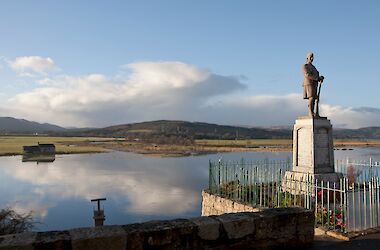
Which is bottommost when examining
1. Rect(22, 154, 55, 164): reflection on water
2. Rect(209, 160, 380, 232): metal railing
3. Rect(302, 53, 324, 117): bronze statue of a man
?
Rect(22, 154, 55, 164): reflection on water

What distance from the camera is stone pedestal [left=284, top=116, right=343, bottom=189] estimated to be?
1348 centimetres

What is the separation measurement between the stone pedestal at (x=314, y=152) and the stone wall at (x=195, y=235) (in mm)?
8299

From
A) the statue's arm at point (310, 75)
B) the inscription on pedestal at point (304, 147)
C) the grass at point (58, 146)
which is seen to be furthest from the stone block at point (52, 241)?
the grass at point (58, 146)

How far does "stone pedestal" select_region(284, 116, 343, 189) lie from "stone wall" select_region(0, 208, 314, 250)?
830 centimetres

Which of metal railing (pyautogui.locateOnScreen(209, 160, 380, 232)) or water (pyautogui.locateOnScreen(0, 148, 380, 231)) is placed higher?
metal railing (pyautogui.locateOnScreen(209, 160, 380, 232))

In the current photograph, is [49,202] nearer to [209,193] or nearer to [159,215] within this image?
[159,215]

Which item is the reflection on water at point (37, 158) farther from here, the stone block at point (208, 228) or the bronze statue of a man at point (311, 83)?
the stone block at point (208, 228)

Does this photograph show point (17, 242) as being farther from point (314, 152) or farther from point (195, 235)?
point (314, 152)

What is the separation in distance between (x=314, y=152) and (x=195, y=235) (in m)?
10.0

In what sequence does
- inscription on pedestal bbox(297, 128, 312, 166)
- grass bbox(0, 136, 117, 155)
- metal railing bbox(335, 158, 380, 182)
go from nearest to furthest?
inscription on pedestal bbox(297, 128, 312, 166) < metal railing bbox(335, 158, 380, 182) < grass bbox(0, 136, 117, 155)

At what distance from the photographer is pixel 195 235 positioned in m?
4.59

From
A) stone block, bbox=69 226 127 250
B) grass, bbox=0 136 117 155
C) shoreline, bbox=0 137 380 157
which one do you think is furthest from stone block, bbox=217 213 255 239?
grass, bbox=0 136 117 155

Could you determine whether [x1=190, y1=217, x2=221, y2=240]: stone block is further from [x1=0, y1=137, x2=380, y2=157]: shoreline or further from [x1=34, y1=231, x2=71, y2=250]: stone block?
[x1=0, y1=137, x2=380, y2=157]: shoreline

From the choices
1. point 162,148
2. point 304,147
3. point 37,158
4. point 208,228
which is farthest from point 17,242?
point 162,148
